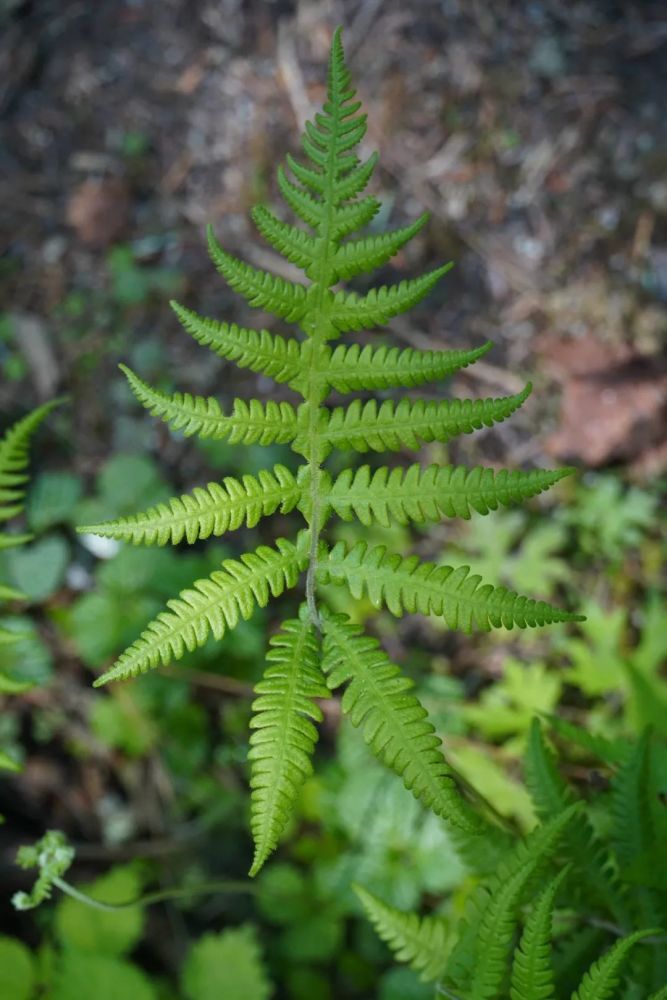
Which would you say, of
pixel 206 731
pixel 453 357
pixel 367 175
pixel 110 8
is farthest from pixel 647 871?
pixel 110 8

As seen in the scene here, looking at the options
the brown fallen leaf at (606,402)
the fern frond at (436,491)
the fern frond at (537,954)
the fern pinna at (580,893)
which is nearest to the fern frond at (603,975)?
the fern frond at (537,954)

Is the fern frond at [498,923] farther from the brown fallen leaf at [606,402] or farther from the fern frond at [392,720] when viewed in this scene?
the brown fallen leaf at [606,402]

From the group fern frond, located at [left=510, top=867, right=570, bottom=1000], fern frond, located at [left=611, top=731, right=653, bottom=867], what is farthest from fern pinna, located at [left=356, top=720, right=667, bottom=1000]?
fern frond, located at [left=510, top=867, right=570, bottom=1000]

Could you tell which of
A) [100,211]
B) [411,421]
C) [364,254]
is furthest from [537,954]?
[100,211]

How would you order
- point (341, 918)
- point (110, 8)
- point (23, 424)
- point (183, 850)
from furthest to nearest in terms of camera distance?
1. point (110, 8)
2. point (183, 850)
3. point (341, 918)
4. point (23, 424)

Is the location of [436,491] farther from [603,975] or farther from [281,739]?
[603,975]

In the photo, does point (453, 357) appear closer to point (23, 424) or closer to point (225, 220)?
point (23, 424)
